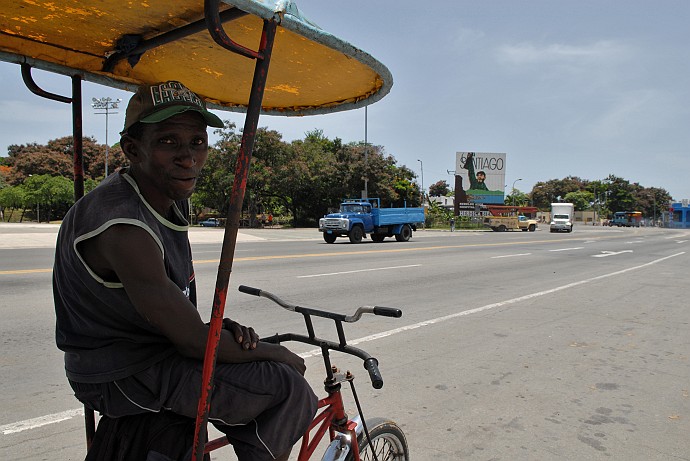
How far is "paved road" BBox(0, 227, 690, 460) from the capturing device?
3535 mm

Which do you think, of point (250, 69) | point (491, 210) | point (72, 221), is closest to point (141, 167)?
point (72, 221)

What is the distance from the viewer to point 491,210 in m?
53.6

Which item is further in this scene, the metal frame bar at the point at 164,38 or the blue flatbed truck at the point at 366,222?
the blue flatbed truck at the point at 366,222

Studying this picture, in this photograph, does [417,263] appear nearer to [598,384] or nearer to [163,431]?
[598,384]

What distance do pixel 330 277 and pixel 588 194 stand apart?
113 m

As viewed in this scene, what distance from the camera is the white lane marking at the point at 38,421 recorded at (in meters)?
3.43

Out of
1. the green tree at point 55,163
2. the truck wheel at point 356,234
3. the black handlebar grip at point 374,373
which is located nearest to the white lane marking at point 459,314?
the black handlebar grip at point 374,373

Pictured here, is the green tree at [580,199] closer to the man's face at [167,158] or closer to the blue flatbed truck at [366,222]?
the blue flatbed truck at [366,222]

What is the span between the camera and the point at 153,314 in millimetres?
1512

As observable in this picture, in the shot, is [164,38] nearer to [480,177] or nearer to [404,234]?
[404,234]

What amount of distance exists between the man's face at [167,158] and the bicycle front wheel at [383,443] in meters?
1.32

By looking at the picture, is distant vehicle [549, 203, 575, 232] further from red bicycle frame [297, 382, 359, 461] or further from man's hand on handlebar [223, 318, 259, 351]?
man's hand on handlebar [223, 318, 259, 351]

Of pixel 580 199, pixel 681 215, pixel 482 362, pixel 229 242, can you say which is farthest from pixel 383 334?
pixel 580 199

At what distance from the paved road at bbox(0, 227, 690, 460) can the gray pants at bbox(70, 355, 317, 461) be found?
6.18 feet
